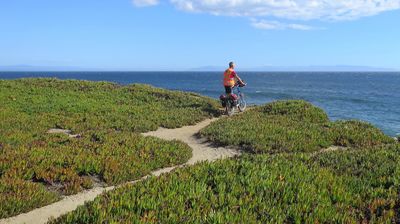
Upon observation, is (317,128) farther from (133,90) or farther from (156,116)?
(133,90)

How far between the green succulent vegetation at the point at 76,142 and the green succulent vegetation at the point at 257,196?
2.49 meters

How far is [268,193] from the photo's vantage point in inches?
383

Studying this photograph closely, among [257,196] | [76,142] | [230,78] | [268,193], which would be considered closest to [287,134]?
[230,78]

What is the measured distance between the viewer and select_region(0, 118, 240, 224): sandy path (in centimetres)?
963

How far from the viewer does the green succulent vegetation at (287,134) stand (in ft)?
56.9

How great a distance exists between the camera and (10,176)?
37.9 feet

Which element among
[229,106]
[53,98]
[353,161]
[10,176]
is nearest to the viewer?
[10,176]

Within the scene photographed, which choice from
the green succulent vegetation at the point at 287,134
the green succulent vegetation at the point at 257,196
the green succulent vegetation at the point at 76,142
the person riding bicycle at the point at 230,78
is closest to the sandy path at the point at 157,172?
the green succulent vegetation at the point at 76,142

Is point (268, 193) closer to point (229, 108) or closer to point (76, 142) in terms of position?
point (76, 142)

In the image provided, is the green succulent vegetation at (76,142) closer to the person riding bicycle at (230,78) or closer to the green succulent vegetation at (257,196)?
the person riding bicycle at (230,78)

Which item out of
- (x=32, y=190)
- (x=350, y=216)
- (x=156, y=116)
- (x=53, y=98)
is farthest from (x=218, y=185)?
(x=53, y=98)

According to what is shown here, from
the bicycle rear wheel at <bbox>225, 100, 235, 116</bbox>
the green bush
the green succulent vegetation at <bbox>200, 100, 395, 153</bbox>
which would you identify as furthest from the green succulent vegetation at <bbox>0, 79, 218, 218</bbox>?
the green bush

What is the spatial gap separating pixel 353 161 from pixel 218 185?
5.36 m

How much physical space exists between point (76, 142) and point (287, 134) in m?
9.18
